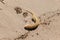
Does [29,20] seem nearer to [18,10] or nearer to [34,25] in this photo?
[34,25]

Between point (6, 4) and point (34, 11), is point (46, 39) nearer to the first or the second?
point (34, 11)

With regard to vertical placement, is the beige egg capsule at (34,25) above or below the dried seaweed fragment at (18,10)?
below

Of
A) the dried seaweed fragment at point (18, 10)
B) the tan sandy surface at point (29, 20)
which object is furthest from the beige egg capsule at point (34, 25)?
the dried seaweed fragment at point (18, 10)

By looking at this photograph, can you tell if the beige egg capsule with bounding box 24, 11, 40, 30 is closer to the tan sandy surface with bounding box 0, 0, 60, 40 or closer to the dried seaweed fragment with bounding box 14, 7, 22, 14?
the tan sandy surface with bounding box 0, 0, 60, 40

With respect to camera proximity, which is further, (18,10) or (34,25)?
(18,10)

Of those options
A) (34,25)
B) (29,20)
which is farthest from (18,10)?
(34,25)

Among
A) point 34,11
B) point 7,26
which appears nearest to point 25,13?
point 34,11

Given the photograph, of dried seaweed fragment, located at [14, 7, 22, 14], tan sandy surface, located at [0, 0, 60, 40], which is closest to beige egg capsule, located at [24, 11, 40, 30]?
tan sandy surface, located at [0, 0, 60, 40]

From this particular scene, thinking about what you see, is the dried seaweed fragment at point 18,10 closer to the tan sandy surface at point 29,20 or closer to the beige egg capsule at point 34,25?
the tan sandy surface at point 29,20

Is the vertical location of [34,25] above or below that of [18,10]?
below
